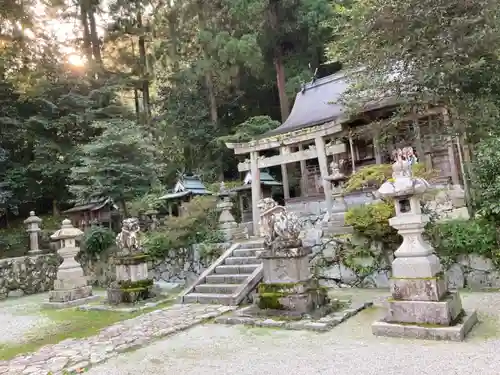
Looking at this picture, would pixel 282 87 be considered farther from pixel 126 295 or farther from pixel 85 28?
pixel 126 295

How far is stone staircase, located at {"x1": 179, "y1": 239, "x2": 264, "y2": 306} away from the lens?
7824 millimetres

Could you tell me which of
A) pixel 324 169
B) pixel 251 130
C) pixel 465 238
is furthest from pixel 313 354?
pixel 251 130

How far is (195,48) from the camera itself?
853 inches

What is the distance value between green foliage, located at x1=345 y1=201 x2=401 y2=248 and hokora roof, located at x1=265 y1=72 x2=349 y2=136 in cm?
706

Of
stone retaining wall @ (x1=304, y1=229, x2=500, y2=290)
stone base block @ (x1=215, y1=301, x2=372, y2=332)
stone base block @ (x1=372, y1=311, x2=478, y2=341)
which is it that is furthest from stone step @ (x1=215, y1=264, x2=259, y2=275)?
stone base block @ (x1=372, y1=311, x2=478, y2=341)

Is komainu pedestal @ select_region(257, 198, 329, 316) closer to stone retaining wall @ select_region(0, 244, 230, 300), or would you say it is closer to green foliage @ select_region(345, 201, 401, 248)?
green foliage @ select_region(345, 201, 401, 248)

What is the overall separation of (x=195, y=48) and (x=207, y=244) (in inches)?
578

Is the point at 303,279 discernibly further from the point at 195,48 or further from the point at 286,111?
the point at 195,48

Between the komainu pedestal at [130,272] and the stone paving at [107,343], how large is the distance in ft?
4.85

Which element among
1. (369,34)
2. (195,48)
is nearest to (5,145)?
(195,48)

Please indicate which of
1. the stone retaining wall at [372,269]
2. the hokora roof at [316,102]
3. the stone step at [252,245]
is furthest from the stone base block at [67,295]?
the hokora roof at [316,102]

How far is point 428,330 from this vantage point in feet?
15.1

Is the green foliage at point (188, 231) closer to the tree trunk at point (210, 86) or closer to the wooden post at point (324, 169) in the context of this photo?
the wooden post at point (324, 169)

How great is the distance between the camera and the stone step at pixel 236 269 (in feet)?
29.0
